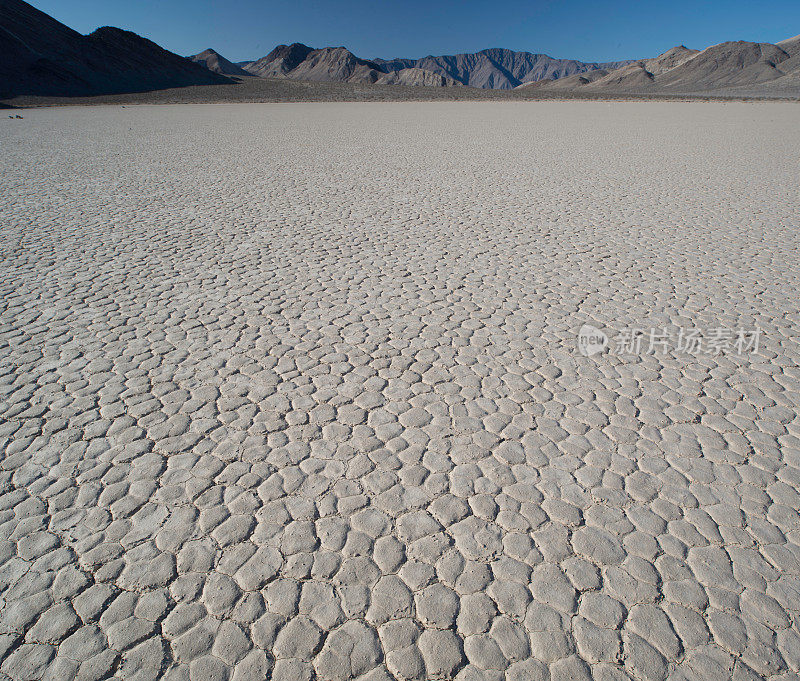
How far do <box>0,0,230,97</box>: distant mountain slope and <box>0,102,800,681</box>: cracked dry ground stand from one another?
4857 centimetres

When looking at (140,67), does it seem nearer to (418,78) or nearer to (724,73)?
Answer: (418,78)

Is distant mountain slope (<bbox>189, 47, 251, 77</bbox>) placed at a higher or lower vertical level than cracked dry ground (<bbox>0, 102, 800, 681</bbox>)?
higher

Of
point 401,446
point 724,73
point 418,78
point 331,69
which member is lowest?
point 418,78

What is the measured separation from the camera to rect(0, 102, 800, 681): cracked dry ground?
1.81 meters

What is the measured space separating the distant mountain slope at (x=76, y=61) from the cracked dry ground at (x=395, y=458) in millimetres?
48569

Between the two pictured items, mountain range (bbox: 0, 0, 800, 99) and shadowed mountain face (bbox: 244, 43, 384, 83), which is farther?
shadowed mountain face (bbox: 244, 43, 384, 83)

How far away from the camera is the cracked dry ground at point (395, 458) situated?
181 centimetres

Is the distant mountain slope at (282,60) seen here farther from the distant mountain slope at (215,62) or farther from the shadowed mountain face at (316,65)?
the distant mountain slope at (215,62)

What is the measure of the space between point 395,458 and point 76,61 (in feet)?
223

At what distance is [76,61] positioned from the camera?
176 ft

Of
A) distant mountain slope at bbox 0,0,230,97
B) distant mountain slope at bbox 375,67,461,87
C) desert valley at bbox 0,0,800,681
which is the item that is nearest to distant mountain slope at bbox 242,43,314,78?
distant mountain slope at bbox 375,67,461,87

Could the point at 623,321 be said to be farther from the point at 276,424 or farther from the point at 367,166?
the point at 367,166

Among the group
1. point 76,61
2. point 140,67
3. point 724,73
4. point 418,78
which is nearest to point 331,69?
point 418,78

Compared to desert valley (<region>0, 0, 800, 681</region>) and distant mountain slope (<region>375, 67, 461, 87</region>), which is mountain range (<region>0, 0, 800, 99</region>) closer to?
distant mountain slope (<region>375, 67, 461, 87</region>)
